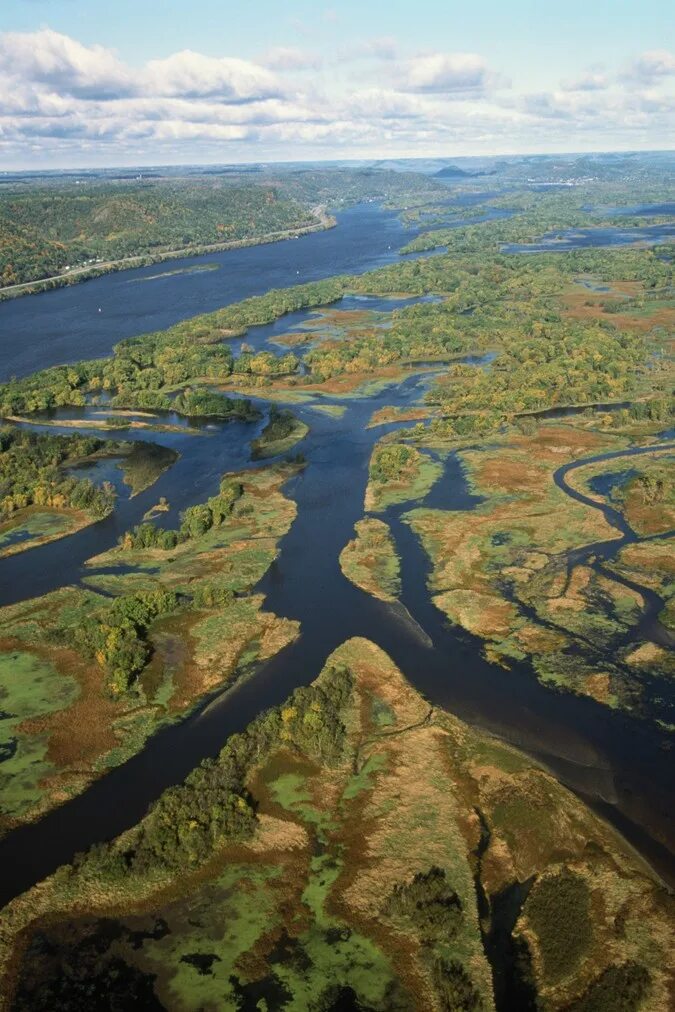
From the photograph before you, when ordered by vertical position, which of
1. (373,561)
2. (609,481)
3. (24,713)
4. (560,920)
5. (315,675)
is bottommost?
(560,920)

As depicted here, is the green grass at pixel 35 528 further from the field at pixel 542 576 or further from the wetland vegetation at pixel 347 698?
the field at pixel 542 576

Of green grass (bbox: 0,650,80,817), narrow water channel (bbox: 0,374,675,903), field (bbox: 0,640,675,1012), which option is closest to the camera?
field (bbox: 0,640,675,1012)

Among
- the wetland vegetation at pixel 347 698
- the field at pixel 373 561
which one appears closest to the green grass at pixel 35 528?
the wetland vegetation at pixel 347 698

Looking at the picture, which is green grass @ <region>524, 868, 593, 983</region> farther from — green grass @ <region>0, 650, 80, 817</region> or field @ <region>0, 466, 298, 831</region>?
green grass @ <region>0, 650, 80, 817</region>

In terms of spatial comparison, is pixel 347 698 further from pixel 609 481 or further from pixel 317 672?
pixel 609 481

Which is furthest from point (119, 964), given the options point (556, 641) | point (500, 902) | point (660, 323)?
point (660, 323)

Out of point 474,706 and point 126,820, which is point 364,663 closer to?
point 474,706

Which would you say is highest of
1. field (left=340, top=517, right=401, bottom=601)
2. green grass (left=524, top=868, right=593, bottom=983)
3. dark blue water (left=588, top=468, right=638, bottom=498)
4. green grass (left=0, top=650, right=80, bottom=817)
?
dark blue water (left=588, top=468, right=638, bottom=498)

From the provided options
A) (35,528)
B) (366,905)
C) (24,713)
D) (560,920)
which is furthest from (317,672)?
(35,528)

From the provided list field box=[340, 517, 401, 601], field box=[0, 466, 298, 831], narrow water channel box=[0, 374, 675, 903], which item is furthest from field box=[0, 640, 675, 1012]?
field box=[340, 517, 401, 601]
